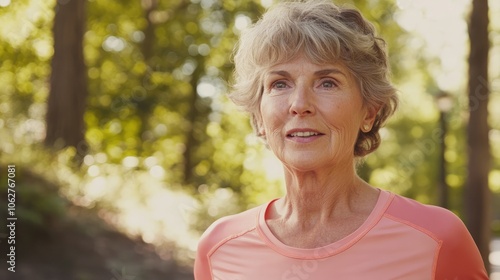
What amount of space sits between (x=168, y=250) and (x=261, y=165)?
14030 millimetres

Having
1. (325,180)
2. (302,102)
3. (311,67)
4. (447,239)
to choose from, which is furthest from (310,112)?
(447,239)

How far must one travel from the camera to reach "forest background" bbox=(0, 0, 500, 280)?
Answer: 912 centimetres

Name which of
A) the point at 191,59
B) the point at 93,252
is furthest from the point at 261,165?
the point at 93,252

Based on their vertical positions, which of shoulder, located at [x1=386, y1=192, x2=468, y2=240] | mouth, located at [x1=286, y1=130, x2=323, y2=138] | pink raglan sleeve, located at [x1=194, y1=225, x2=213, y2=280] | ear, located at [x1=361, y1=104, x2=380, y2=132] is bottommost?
pink raglan sleeve, located at [x1=194, y1=225, x2=213, y2=280]

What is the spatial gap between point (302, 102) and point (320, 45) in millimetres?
Answer: 192

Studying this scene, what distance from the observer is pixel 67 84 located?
39.7 feet

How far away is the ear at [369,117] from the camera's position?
2.59 metres

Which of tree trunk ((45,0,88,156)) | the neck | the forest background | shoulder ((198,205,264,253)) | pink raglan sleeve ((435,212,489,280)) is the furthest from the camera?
tree trunk ((45,0,88,156))

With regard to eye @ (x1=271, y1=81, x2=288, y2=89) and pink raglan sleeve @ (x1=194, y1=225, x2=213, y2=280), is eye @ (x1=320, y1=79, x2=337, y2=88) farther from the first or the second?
pink raglan sleeve @ (x1=194, y1=225, x2=213, y2=280)

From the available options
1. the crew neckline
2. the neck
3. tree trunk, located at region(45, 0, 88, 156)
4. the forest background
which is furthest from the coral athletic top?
tree trunk, located at region(45, 0, 88, 156)

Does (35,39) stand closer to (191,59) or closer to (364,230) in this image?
(191,59)

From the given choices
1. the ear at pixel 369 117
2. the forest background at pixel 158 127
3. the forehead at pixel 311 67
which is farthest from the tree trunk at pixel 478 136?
the forehead at pixel 311 67

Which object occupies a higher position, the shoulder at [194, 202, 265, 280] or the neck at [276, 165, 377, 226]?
the neck at [276, 165, 377, 226]

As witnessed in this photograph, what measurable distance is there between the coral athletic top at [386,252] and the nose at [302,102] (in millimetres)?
386
